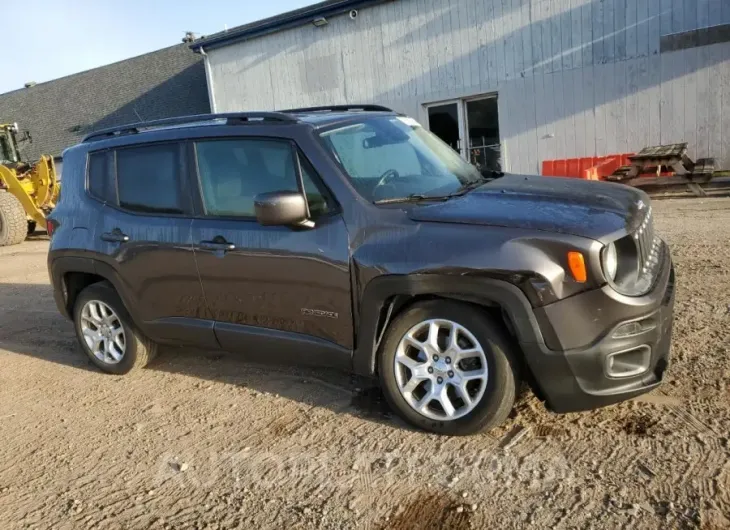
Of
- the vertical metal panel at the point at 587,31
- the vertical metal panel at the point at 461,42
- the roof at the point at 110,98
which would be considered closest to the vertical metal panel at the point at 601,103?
the vertical metal panel at the point at 587,31

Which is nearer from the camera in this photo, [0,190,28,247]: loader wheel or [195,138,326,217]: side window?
[195,138,326,217]: side window

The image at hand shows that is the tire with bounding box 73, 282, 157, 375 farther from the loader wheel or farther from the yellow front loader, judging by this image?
the loader wheel

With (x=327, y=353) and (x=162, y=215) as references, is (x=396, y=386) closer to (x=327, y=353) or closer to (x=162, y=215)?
(x=327, y=353)

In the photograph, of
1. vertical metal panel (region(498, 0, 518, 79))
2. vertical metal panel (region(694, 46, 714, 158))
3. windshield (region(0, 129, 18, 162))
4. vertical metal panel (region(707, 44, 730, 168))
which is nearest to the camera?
vertical metal panel (region(707, 44, 730, 168))

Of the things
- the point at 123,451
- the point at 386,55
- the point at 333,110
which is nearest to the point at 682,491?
the point at 123,451

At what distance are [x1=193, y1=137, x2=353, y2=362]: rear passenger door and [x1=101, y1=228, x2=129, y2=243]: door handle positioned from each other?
71cm

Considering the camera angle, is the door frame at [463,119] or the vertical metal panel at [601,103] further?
the door frame at [463,119]

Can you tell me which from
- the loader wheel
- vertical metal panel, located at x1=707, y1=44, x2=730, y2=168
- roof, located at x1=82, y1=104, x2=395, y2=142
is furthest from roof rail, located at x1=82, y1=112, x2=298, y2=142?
vertical metal panel, located at x1=707, y1=44, x2=730, y2=168

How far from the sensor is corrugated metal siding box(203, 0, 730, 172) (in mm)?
13062

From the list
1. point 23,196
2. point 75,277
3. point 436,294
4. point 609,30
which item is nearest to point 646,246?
point 436,294

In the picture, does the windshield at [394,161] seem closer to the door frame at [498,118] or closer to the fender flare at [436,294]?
the fender flare at [436,294]

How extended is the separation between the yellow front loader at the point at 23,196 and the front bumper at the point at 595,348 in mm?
12679

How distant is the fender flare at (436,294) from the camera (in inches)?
119

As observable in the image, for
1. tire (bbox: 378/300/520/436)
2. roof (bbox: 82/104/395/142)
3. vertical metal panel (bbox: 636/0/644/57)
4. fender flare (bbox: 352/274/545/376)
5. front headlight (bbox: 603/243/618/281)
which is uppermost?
vertical metal panel (bbox: 636/0/644/57)
